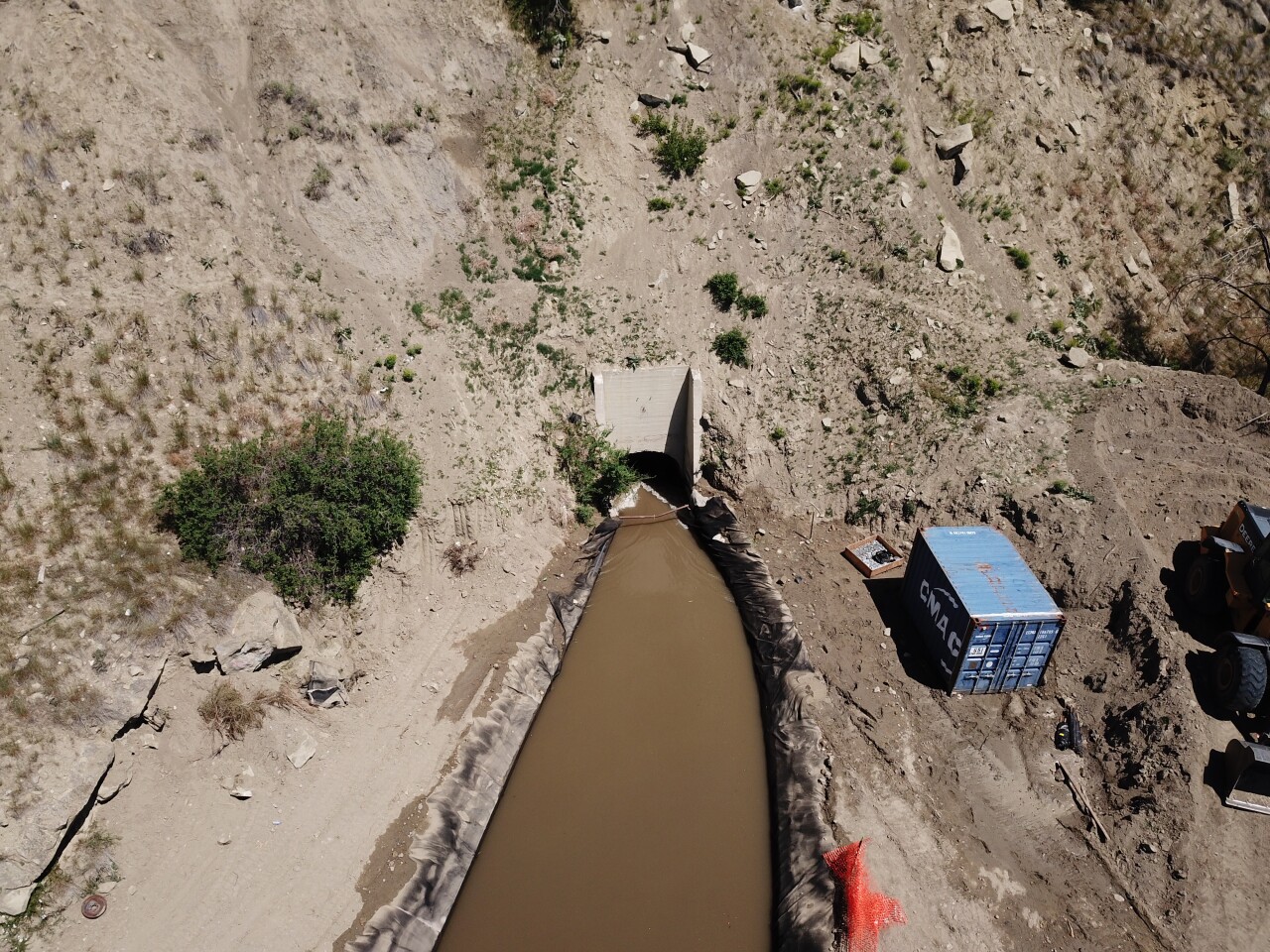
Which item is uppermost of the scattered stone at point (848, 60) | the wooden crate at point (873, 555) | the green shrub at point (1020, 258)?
the scattered stone at point (848, 60)

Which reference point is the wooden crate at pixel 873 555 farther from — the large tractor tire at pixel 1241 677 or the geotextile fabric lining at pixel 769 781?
the large tractor tire at pixel 1241 677

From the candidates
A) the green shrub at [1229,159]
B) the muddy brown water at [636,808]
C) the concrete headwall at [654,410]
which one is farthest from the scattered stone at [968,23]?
the muddy brown water at [636,808]

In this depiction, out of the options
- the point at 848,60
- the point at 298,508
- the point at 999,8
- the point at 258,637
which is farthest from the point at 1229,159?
the point at 258,637

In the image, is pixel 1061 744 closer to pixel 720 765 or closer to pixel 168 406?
pixel 720 765

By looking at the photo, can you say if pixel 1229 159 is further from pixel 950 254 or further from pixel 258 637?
pixel 258 637

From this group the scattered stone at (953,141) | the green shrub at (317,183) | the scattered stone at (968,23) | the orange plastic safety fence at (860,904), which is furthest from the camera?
the scattered stone at (968,23)

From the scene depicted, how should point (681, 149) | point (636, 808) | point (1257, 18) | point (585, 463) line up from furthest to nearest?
point (1257, 18) → point (681, 149) → point (585, 463) → point (636, 808)

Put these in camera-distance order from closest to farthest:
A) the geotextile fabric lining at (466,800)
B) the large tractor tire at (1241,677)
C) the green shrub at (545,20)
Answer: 1. the geotextile fabric lining at (466,800)
2. the large tractor tire at (1241,677)
3. the green shrub at (545,20)
